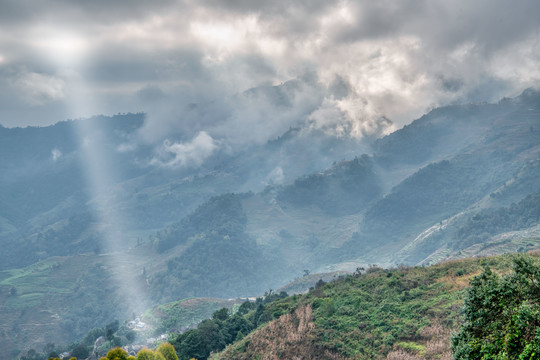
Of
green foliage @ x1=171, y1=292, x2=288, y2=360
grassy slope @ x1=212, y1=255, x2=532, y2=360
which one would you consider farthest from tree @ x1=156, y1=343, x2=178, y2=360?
green foliage @ x1=171, y1=292, x2=288, y2=360

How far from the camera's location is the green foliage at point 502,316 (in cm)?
2416

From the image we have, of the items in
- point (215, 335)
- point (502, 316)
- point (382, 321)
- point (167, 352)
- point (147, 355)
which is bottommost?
point (502, 316)

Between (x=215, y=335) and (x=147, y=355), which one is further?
(x=215, y=335)

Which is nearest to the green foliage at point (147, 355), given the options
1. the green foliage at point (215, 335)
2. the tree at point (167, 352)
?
the tree at point (167, 352)

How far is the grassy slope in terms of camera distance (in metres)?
49.0

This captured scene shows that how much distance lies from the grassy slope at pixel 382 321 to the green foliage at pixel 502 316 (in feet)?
50.1

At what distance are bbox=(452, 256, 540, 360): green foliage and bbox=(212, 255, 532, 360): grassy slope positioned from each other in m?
15.3

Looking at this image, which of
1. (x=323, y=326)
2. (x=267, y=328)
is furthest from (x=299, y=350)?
(x=267, y=328)

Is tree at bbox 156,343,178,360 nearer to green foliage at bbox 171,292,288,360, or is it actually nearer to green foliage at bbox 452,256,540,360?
green foliage at bbox 171,292,288,360

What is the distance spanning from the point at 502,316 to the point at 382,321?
3266 centimetres

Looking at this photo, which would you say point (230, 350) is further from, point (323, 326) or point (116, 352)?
point (116, 352)

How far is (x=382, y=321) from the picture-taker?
189 feet

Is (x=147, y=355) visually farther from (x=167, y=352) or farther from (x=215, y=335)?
(x=215, y=335)

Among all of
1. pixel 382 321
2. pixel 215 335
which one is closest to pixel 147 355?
pixel 382 321
